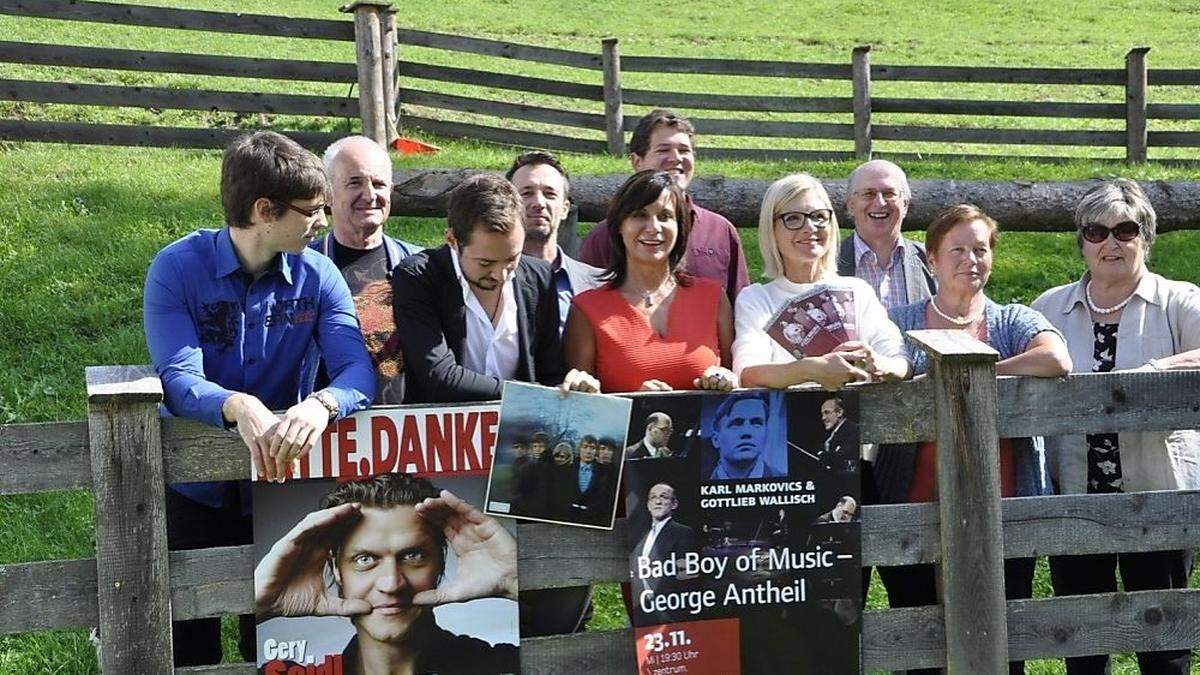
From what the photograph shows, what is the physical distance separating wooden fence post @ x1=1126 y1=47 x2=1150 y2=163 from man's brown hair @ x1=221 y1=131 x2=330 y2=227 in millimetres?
12903

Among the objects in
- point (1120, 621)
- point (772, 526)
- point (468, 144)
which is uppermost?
point (468, 144)

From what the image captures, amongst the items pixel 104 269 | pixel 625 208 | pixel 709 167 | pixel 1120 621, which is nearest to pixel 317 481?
pixel 625 208

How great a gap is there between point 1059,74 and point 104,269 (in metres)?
10.4

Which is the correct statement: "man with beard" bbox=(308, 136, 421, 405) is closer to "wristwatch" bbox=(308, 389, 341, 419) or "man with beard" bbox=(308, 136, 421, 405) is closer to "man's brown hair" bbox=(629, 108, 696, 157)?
"wristwatch" bbox=(308, 389, 341, 419)

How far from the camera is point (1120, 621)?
4.14m

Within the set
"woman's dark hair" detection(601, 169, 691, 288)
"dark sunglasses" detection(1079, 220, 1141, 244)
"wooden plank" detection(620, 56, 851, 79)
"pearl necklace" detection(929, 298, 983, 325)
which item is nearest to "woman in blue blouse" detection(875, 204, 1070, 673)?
"pearl necklace" detection(929, 298, 983, 325)

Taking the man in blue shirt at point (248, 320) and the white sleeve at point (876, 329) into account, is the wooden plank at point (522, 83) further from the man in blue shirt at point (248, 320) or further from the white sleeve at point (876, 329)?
the man in blue shirt at point (248, 320)

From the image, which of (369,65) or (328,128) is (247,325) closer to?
(369,65)

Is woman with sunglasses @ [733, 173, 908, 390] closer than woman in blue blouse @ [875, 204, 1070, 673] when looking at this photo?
Yes

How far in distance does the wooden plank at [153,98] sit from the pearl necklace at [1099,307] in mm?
8849

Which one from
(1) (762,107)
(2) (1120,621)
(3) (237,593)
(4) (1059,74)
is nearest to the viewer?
(3) (237,593)

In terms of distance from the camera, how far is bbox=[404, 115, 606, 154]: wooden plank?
15195mm

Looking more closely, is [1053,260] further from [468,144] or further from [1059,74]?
[468,144]

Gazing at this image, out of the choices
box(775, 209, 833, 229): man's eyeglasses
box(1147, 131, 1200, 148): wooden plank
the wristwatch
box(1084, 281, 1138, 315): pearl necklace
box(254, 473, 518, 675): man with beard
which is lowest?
box(254, 473, 518, 675): man with beard
